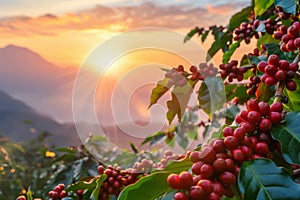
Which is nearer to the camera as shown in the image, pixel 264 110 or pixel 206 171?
pixel 206 171

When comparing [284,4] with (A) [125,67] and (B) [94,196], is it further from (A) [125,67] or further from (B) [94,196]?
(B) [94,196]

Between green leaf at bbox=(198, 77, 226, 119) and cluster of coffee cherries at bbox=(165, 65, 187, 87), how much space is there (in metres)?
0.06

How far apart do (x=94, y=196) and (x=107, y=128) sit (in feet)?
3.12

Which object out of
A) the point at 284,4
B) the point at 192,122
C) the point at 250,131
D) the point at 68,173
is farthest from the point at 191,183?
the point at 192,122

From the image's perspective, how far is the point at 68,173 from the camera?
2.01 metres

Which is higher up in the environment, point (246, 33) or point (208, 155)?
point (246, 33)

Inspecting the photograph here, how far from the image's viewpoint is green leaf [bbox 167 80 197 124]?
145 centimetres

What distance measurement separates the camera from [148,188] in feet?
2.48

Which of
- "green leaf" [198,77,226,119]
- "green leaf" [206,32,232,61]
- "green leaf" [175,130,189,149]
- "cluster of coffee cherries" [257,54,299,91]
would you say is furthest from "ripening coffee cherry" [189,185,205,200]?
"green leaf" [175,130,189,149]

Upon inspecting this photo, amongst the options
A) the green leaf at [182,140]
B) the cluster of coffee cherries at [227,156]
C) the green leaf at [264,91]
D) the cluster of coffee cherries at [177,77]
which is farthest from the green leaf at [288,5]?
the green leaf at [182,140]

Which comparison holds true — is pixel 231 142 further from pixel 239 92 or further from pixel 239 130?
pixel 239 92

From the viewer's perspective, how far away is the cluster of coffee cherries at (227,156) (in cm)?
68

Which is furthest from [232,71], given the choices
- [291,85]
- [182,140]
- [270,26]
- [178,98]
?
[182,140]

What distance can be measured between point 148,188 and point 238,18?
1412mm
